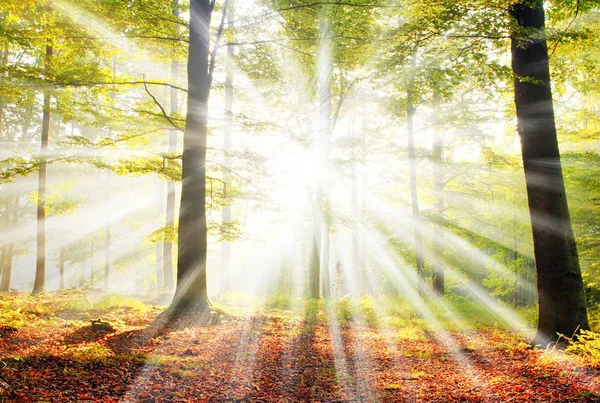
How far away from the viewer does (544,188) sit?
5.68m

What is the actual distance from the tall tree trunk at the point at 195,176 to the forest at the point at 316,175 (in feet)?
0.15

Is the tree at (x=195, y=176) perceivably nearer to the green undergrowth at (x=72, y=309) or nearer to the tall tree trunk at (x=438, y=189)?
the green undergrowth at (x=72, y=309)

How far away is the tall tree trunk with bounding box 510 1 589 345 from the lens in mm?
5406

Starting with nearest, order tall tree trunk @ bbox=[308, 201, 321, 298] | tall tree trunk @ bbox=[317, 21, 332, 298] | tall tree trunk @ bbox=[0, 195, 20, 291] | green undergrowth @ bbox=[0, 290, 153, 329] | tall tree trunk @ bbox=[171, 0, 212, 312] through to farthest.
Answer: green undergrowth @ bbox=[0, 290, 153, 329] < tall tree trunk @ bbox=[171, 0, 212, 312] < tall tree trunk @ bbox=[317, 21, 332, 298] < tall tree trunk @ bbox=[308, 201, 321, 298] < tall tree trunk @ bbox=[0, 195, 20, 291]

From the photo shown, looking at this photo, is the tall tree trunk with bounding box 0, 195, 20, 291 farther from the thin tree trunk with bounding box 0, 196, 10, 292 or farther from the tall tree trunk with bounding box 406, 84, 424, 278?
the tall tree trunk with bounding box 406, 84, 424, 278

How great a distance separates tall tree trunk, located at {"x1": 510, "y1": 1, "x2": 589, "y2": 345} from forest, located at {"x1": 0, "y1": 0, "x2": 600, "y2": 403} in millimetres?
26

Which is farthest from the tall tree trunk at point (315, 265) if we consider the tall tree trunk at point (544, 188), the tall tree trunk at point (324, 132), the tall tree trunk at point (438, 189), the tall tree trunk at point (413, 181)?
the tall tree trunk at point (544, 188)

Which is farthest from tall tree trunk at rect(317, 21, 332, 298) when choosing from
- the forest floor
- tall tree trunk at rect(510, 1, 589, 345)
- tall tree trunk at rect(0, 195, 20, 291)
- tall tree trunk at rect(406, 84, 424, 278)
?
tall tree trunk at rect(0, 195, 20, 291)

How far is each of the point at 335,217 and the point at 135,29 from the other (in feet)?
26.1

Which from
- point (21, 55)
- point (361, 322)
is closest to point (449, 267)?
point (361, 322)

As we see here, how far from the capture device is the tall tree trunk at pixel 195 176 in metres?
7.80

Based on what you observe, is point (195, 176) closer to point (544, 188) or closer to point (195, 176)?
point (195, 176)

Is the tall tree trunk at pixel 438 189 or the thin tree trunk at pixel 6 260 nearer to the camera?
the tall tree trunk at pixel 438 189

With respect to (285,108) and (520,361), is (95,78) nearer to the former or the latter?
(285,108)
